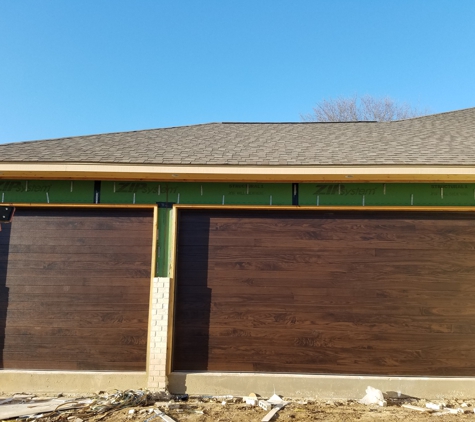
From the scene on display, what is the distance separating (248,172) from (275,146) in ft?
4.90

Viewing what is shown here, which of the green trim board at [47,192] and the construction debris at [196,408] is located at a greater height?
the green trim board at [47,192]

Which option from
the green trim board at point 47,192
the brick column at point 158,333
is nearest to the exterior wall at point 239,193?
the green trim board at point 47,192

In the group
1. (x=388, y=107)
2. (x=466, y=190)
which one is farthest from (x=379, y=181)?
(x=388, y=107)

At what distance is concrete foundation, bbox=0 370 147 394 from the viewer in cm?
644

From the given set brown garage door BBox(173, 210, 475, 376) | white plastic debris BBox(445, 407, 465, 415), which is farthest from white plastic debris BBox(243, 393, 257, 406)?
white plastic debris BBox(445, 407, 465, 415)

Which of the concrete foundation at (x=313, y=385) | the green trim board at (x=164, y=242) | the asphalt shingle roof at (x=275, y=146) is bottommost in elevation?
the concrete foundation at (x=313, y=385)

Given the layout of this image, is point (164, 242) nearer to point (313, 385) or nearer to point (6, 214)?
point (6, 214)

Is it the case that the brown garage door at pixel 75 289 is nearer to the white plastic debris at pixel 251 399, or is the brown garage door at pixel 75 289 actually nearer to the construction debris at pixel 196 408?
the construction debris at pixel 196 408

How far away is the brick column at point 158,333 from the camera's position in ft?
20.8

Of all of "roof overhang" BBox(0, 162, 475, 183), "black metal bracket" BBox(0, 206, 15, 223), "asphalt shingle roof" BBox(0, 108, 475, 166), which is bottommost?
"black metal bracket" BBox(0, 206, 15, 223)

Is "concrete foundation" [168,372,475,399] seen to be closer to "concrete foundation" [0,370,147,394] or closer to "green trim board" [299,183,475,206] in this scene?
"concrete foundation" [0,370,147,394]

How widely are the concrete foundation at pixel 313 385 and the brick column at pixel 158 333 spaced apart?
0.21 metres

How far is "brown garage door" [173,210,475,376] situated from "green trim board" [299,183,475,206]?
205 millimetres

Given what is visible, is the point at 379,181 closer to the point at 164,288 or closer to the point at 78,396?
the point at 164,288
